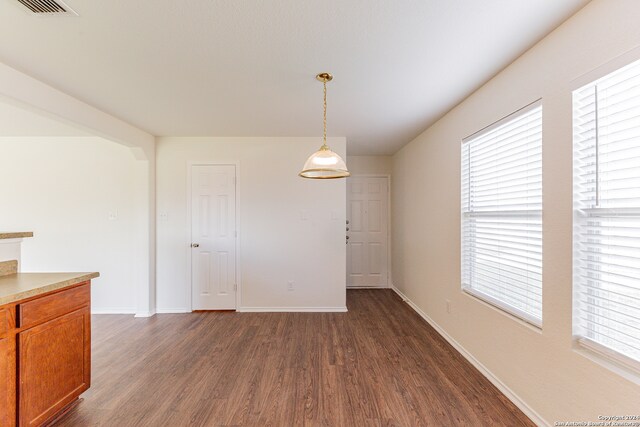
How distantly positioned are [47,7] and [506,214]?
321 centimetres

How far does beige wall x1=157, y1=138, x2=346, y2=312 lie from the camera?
4.27m

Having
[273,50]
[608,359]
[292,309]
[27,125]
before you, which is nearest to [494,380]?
[608,359]

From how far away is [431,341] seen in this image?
3227mm

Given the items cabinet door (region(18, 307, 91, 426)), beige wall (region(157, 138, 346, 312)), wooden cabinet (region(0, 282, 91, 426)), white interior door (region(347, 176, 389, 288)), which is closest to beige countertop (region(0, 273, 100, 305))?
wooden cabinet (region(0, 282, 91, 426))

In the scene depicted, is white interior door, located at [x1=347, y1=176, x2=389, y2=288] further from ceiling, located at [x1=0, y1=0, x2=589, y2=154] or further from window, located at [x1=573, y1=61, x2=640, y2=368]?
window, located at [x1=573, y1=61, x2=640, y2=368]

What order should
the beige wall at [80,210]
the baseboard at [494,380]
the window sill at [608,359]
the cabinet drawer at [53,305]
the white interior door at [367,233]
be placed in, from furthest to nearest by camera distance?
the white interior door at [367,233] → the beige wall at [80,210] → the baseboard at [494,380] → the cabinet drawer at [53,305] → the window sill at [608,359]

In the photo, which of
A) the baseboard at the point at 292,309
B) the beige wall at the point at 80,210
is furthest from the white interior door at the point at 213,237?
the beige wall at the point at 80,210

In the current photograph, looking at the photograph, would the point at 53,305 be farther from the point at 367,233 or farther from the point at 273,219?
the point at 367,233

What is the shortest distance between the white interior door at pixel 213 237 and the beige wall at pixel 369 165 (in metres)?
2.33

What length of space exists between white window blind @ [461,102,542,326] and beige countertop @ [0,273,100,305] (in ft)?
10.4

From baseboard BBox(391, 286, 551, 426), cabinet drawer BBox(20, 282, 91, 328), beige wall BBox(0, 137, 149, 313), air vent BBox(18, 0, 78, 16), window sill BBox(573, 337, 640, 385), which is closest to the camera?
window sill BBox(573, 337, 640, 385)

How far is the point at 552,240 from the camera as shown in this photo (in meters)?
1.82

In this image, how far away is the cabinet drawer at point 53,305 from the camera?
68.9 inches

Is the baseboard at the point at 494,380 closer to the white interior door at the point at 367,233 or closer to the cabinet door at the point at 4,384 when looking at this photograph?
the white interior door at the point at 367,233
